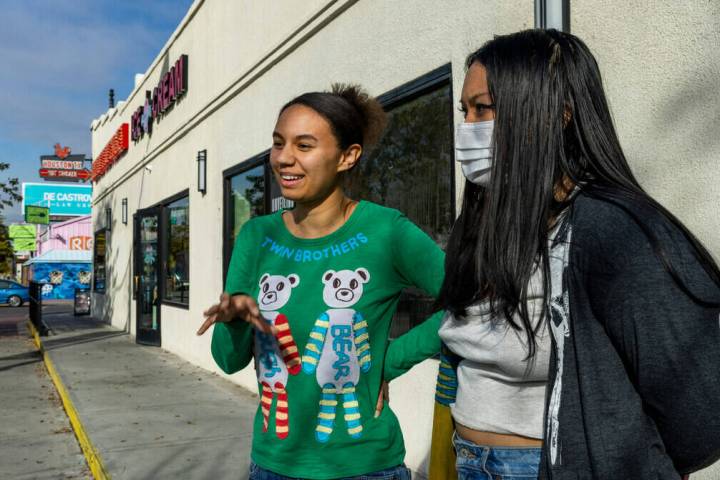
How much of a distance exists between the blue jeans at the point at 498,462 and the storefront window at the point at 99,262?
21744 millimetres

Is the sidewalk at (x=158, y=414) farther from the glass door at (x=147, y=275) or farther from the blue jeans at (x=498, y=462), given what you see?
the blue jeans at (x=498, y=462)

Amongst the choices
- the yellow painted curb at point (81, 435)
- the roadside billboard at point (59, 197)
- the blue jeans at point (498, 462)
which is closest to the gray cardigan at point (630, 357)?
the blue jeans at point (498, 462)

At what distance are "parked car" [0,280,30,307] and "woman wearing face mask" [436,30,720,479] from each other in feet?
127

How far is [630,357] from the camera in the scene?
1.25 metres

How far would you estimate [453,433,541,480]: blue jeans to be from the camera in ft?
4.77

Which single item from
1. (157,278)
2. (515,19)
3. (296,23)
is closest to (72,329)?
(157,278)

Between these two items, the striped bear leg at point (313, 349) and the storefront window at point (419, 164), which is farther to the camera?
the storefront window at point (419, 164)

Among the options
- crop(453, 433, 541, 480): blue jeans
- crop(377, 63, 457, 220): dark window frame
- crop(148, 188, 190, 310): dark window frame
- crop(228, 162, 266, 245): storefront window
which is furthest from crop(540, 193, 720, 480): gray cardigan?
crop(148, 188, 190, 310): dark window frame

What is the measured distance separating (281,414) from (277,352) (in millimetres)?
180

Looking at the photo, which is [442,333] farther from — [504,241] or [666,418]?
[666,418]

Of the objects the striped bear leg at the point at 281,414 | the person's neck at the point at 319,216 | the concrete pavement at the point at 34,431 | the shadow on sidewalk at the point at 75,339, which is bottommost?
the concrete pavement at the point at 34,431

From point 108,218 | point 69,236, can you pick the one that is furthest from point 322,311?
point 69,236

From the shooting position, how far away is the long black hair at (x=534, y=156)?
4.61 feet

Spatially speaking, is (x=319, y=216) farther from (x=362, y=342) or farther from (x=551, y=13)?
(x=551, y=13)
